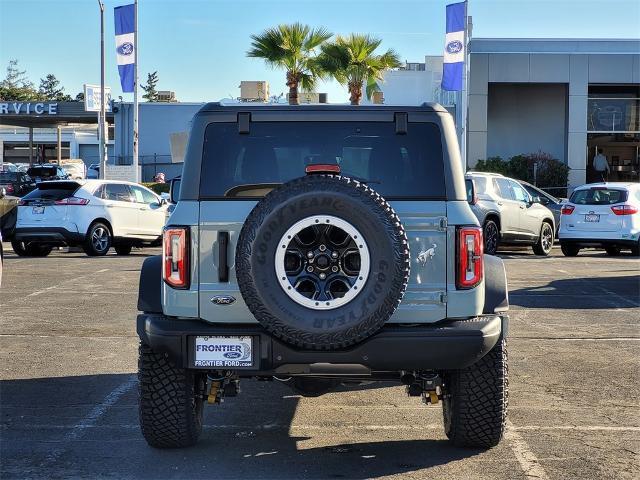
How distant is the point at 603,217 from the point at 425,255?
1664 cm

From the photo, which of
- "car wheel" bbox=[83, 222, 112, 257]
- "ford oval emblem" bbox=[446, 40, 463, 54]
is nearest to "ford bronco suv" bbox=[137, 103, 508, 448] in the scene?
"car wheel" bbox=[83, 222, 112, 257]

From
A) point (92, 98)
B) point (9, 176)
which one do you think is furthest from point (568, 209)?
point (9, 176)

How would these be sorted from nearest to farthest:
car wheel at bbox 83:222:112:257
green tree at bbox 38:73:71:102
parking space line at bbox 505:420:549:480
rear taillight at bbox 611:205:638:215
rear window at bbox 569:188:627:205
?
parking space line at bbox 505:420:549:480 → car wheel at bbox 83:222:112:257 → rear taillight at bbox 611:205:638:215 → rear window at bbox 569:188:627:205 → green tree at bbox 38:73:71:102

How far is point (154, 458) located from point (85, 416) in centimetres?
130

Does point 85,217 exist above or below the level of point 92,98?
below

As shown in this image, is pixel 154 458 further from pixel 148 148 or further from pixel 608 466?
pixel 148 148

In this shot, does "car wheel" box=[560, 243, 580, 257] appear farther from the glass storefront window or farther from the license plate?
the glass storefront window

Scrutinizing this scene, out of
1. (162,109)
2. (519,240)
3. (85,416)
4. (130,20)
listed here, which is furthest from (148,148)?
(85,416)

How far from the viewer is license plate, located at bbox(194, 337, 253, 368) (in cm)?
557

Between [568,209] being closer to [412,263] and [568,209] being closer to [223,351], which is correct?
[412,263]

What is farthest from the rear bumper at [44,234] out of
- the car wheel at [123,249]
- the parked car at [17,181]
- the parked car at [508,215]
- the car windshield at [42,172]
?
the car windshield at [42,172]

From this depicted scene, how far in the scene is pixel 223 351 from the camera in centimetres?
560

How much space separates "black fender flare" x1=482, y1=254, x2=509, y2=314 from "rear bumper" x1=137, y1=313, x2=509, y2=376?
0.33 m

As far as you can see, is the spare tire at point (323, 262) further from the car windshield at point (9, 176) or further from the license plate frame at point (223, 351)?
the car windshield at point (9, 176)
